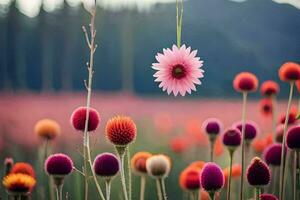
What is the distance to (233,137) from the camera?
3.79ft

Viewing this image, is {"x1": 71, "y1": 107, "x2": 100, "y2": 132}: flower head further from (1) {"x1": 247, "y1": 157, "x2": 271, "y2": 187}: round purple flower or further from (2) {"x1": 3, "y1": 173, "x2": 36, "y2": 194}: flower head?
(1) {"x1": 247, "y1": 157, "x2": 271, "y2": 187}: round purple flower

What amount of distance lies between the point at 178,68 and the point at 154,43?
0.71 ft

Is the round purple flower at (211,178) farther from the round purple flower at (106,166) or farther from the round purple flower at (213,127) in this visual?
A: the round purple flower at (213,127)

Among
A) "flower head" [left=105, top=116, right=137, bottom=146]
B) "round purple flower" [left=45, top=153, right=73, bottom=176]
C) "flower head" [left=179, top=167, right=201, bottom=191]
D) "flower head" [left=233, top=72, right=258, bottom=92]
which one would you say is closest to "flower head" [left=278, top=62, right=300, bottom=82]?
"flower head" [left=233, top=72, right=258, bottom=92]

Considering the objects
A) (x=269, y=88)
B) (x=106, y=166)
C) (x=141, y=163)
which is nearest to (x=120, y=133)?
(x=106, y=166)

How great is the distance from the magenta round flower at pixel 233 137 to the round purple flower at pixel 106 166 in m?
0.25

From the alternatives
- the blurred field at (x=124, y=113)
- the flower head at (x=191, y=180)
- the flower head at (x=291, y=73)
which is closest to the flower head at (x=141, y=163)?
the flower head at (x=191, y=180)

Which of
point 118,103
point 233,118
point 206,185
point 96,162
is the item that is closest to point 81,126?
point 96,162

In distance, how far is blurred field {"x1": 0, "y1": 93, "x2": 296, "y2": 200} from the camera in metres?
1.42

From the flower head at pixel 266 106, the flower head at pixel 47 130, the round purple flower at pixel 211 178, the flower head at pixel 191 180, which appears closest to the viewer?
the round purple flower at pixel 211 178

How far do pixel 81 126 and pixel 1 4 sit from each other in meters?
0.55

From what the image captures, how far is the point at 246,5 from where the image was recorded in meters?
1.37

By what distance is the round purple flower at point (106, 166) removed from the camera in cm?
104

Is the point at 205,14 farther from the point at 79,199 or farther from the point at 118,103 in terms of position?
the point at 79,199
